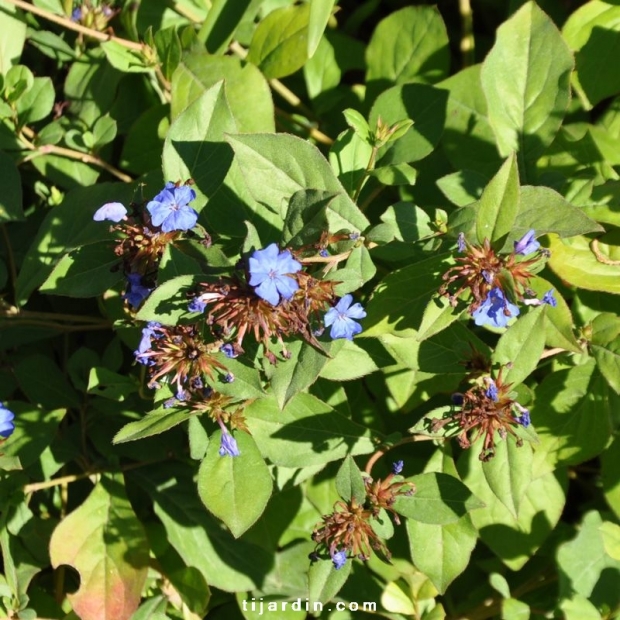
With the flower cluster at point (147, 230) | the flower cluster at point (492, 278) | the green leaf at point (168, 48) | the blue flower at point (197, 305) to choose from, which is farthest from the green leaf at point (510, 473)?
the green leaf at point (168, 48)

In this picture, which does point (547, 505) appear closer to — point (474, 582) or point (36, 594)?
point (474, 582)

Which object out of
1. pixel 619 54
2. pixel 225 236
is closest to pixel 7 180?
pixel 225 236

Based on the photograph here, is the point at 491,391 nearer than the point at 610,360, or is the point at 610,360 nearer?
the point at 491,391


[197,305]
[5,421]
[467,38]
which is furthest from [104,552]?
[467,38]

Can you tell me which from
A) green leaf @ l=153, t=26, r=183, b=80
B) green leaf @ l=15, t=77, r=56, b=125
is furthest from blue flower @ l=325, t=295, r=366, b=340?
green leaf @ l=15, t=77, r=56, b=125

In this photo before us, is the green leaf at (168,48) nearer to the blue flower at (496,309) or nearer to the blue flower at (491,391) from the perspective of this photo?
the blue flower at (496,309)

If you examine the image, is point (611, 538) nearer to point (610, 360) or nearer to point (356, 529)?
point (610, 360)
